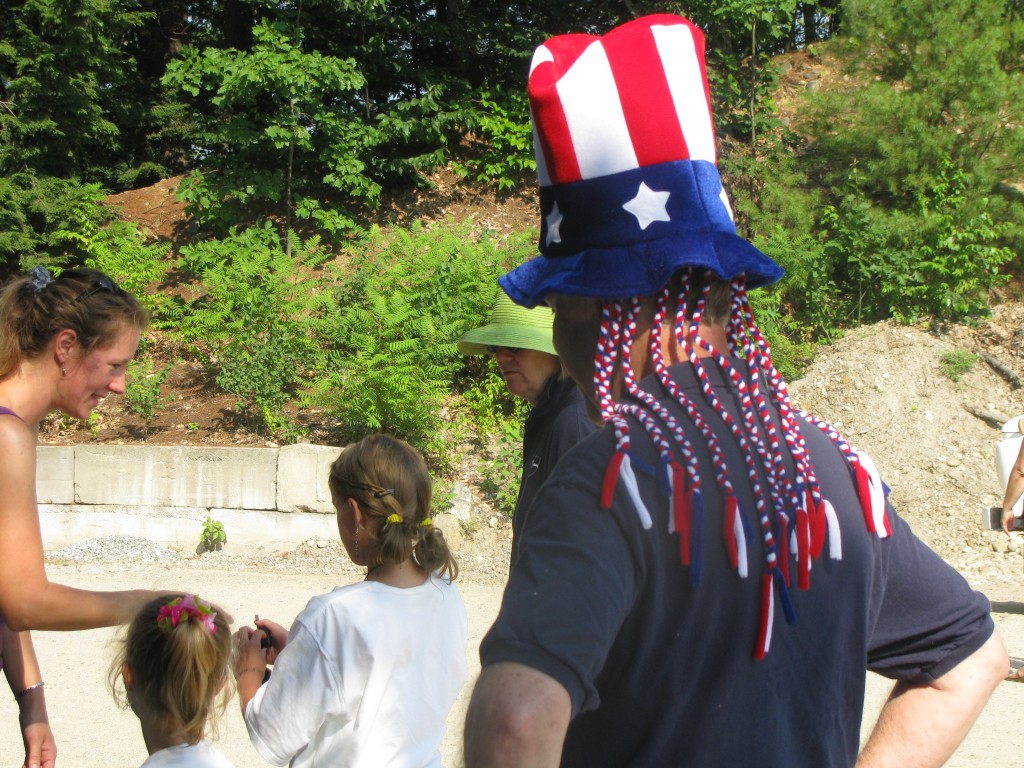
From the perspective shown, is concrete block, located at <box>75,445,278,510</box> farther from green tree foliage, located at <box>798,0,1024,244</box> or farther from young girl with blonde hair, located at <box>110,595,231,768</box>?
green tree foliage, located at <box>798,0,1024,244</box>

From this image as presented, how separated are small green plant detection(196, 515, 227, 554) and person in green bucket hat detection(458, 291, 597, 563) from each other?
4.98m

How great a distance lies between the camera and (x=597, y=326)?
1.47 metres

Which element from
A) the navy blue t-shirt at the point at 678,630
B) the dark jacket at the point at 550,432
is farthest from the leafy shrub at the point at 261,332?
the navy blue t-shirt at the point at 678,630

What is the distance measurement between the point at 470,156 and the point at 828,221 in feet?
17.7

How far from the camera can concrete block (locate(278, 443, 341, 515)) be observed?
29.0 ft

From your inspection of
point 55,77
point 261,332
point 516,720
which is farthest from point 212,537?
point 516,720

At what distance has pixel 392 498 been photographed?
290 centimetres

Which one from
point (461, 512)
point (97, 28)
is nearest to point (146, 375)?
point (461, 512)

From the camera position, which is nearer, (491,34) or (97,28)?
(97,28)

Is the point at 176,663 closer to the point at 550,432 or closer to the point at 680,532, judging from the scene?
the point at 550,432

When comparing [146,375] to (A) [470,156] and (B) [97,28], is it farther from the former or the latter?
(A) [470,156]

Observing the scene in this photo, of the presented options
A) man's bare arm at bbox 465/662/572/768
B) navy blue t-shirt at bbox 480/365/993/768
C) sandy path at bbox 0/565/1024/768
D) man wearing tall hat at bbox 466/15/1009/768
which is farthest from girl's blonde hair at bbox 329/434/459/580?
man's bare arm at bbox 465/662/572/768

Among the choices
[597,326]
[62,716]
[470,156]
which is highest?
[470,156]

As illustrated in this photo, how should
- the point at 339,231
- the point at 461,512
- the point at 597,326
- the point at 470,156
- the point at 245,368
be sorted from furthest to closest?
the point at 470,156 < the point at 339,231 < the point at 245,368 < the point at 461,512 < the point at 597,326
